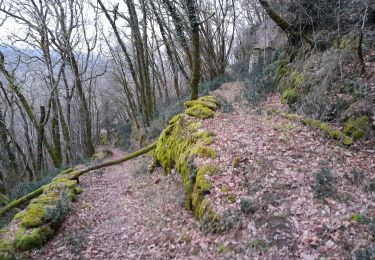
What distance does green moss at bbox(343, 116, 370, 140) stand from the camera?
7164 mm

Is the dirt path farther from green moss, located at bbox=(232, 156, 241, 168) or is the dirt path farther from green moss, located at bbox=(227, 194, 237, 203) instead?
green moss, located at bbox=(232, 156, 241, 168)

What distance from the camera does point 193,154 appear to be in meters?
8.01

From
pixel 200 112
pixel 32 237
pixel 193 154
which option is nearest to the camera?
pixel 32 237

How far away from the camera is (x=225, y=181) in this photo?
21.6ft

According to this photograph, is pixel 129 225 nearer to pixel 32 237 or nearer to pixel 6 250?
pixel 32 237

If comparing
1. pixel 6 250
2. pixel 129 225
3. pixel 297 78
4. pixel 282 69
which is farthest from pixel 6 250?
pixel 282 69

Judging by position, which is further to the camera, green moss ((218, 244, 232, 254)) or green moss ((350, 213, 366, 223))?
green moss ((218, 244, 232, 254))

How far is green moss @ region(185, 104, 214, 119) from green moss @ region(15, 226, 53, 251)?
5.82 metres

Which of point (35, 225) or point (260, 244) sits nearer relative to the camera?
point (260, 244)

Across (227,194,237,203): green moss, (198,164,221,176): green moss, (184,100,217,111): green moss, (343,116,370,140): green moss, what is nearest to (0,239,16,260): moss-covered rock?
(198,164,221,176): green moss

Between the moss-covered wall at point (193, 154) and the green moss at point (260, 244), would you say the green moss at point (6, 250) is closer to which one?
the moss-covered wall at point (193, 154)

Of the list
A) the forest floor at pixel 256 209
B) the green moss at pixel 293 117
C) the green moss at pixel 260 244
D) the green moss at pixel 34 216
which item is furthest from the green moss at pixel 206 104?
Result: the green moss at pixel 260 244

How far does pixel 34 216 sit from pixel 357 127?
7.91 meters

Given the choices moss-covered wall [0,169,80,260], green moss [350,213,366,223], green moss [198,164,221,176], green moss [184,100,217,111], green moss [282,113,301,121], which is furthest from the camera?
green moss [184,100,217,111]
